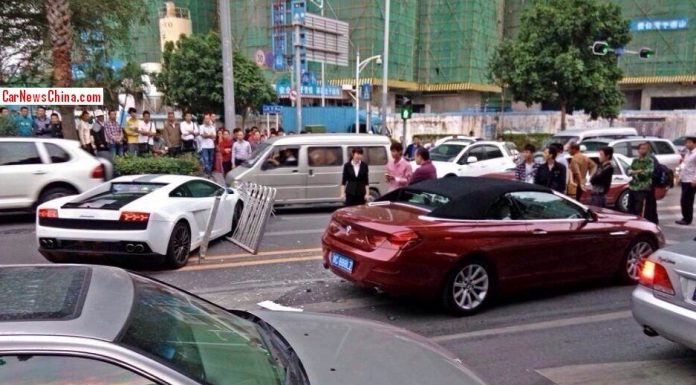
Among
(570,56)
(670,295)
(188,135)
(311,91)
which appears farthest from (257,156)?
(311,91)

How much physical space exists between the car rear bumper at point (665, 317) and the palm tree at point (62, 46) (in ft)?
43.2

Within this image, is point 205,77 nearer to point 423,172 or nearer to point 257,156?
point 257,156

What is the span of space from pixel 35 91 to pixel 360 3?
117ft

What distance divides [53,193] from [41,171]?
18.1 inches

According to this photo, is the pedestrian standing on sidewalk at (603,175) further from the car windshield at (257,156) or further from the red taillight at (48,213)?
the red taillight at (48,213)

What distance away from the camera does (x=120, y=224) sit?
6.59m

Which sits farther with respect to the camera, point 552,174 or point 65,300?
point 552,174

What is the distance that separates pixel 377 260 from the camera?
520 centimetres

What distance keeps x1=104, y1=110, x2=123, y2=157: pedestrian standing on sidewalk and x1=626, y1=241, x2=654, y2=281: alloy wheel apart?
12422 millimetres

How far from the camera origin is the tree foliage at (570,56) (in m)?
27.9

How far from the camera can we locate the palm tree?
1302 cm

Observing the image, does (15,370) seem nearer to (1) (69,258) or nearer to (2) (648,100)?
(1) (69,258)

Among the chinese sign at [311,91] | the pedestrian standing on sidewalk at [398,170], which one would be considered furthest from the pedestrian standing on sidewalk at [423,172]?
the chinese sign at [311,91]

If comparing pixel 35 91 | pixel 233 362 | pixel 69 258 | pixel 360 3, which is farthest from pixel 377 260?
pixel 360 3
